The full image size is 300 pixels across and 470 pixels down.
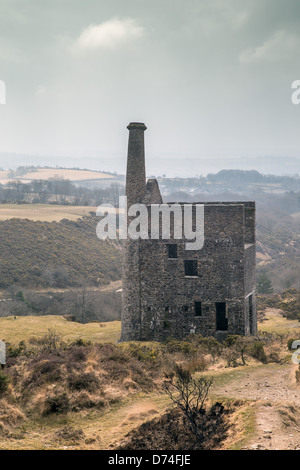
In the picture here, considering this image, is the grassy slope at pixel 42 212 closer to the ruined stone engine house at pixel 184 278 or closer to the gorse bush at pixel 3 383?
the ruined stone engine house at pixel 184 278

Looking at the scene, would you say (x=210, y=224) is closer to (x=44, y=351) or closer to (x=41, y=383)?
(x=44, y=351)

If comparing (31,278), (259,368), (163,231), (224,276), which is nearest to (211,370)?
(259,368)

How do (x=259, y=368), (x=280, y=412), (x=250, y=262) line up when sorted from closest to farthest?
(x=280, y=412)
(x=259, y=368)
(x=250, y=262)

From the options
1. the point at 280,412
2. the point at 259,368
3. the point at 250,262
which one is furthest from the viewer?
the point at 250,262

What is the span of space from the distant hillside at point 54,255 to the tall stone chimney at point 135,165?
23818 millimetres

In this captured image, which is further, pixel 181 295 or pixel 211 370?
pixel 181 295

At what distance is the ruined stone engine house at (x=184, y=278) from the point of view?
71.7 ft

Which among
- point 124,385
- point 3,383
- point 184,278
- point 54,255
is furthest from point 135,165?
point 54,255

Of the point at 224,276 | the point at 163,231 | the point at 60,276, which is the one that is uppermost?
the point at 163,231

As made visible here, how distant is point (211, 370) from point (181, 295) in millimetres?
6630

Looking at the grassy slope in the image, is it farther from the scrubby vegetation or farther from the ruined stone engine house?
the scrubby vegetation

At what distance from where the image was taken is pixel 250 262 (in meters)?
23.7

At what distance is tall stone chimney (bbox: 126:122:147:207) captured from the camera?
2322 cm

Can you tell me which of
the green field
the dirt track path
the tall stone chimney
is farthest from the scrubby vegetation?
the tall stone chimney
